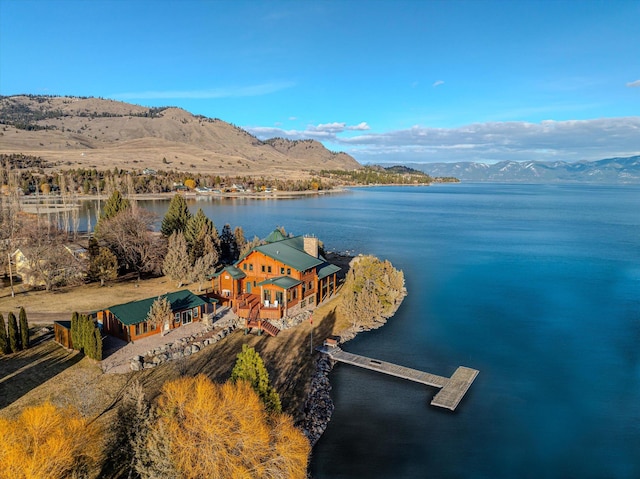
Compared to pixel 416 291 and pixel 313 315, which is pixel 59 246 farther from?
pixel 416 291

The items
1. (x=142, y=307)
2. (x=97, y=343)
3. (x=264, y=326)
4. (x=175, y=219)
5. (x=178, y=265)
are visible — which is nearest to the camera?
(x=97, y=343)

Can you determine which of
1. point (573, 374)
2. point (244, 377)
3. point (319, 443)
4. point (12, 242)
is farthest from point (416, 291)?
point (12, 242)

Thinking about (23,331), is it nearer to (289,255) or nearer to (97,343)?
(97,343)

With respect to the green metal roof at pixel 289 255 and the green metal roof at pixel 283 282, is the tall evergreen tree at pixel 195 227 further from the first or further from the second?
the green metal roof at pixel 283 282

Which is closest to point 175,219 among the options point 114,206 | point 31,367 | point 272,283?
point 114,206

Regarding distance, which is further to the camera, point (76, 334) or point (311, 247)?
point (311, 247)

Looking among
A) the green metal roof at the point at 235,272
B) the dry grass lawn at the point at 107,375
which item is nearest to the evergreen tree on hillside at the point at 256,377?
the dry grass lawn at the point at 107,375

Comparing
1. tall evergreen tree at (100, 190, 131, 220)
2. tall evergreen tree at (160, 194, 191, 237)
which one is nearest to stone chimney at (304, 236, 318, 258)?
tall evergreen tree at (160, 194, 191, 237)
